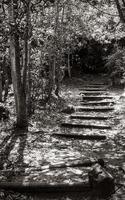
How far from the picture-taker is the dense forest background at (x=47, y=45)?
9.01 meters

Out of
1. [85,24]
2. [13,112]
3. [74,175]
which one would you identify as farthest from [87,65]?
[74,175]

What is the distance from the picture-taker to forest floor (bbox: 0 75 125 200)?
20.7 feet

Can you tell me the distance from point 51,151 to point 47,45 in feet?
27.0

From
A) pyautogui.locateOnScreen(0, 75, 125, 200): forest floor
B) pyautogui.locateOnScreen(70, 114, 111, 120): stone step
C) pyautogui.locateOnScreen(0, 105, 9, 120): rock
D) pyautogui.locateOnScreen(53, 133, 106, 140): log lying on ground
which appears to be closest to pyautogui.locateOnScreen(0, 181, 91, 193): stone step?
pyautogui.locateOnScreen(0, 75, 125, 200): forest floor

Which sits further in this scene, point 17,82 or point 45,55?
point 45,55

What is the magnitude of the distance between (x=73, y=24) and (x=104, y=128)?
12492 millimetres

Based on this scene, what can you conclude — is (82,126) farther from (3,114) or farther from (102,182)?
(102,182)

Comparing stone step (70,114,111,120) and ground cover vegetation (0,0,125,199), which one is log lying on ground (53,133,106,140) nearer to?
ground cover vegetation (0,0,125,199)

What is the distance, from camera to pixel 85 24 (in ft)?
75.6

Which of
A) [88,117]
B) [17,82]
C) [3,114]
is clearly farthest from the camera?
[88,117]

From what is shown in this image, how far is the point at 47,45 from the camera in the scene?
15.9m

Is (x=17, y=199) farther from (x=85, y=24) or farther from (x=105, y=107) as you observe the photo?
(x=85, y=24)

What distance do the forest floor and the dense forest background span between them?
0.75 meters

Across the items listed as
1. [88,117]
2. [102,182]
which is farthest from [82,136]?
[102,182]
